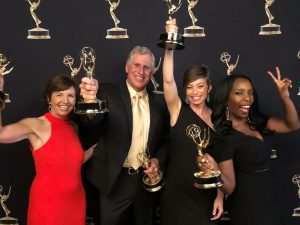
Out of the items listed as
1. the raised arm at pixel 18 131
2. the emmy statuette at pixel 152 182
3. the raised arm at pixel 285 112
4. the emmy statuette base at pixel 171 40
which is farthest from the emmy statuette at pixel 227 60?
the raised arm at pixel 18 131

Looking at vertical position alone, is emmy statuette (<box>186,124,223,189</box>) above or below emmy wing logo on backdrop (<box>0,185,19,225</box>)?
above

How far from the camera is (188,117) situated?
88.5 inches

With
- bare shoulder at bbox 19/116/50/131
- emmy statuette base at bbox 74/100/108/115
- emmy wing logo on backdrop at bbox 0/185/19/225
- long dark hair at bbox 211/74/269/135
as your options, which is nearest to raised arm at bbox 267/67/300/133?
long dark hair at bbox 211/74/269/135

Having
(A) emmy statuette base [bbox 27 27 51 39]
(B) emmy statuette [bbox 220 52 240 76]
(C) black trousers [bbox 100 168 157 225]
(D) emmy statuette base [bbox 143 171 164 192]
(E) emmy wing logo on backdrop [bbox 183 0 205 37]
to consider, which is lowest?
(C) black trousers [bbox 100 168 157 225]

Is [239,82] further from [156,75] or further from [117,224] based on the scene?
[117,224]

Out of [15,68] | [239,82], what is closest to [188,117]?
[239,82]

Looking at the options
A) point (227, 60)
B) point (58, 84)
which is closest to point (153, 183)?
point (58, 84)

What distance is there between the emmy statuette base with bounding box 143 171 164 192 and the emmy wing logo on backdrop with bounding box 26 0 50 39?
124 cm

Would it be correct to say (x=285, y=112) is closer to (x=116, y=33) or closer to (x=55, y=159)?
(x=116, y=33)

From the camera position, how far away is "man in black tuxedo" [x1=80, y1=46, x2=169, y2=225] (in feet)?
7.84

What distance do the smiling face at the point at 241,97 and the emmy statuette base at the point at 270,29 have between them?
64 centimetres

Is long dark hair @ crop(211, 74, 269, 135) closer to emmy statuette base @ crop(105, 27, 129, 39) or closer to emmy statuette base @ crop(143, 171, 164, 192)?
emmy statuette base @ crop(143, 171, 164, 192)

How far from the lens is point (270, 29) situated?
9.10 feet

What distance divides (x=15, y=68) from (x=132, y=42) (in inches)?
32.7
